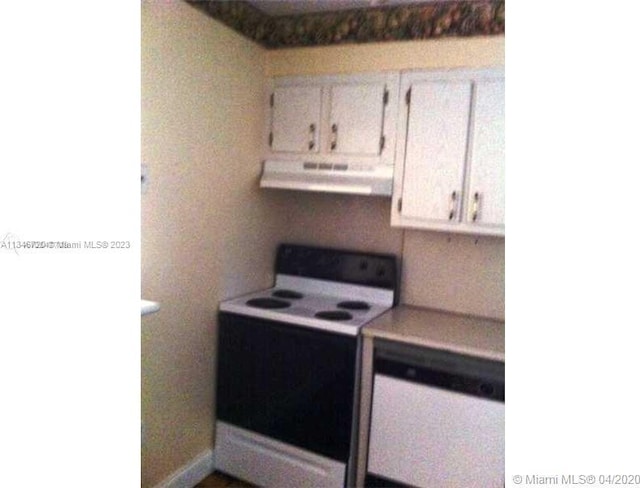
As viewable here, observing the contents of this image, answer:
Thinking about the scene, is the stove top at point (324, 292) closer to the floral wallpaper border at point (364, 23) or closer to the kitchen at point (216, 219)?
the kitchen at point (216, 219)

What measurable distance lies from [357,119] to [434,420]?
4.63 ft

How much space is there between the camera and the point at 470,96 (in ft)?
6.55

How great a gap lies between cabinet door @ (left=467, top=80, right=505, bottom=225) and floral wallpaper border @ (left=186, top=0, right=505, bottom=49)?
11.7 inches

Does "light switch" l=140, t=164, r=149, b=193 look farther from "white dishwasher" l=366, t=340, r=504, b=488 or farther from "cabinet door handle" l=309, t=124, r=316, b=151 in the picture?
"white dishwasher" l=366, t=340, r=504, b=488

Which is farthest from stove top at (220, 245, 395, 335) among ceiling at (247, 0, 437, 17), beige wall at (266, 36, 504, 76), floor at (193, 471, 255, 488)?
ceiling at (247, 0, 437, 17)

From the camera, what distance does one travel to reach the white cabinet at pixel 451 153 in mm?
1966

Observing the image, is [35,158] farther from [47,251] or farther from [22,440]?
[22,440]

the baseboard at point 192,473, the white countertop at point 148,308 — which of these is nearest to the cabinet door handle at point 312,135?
the white countertop at point 148,308

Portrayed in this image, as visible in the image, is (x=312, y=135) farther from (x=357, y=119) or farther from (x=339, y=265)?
(x=339, y=265)

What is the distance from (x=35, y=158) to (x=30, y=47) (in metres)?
0.15

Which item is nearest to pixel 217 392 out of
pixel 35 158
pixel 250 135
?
pixel 250 135

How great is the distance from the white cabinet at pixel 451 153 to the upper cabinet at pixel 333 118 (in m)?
0.09

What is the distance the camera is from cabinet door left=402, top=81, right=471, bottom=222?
6.63ft

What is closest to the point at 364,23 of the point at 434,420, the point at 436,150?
the point at 436,150
